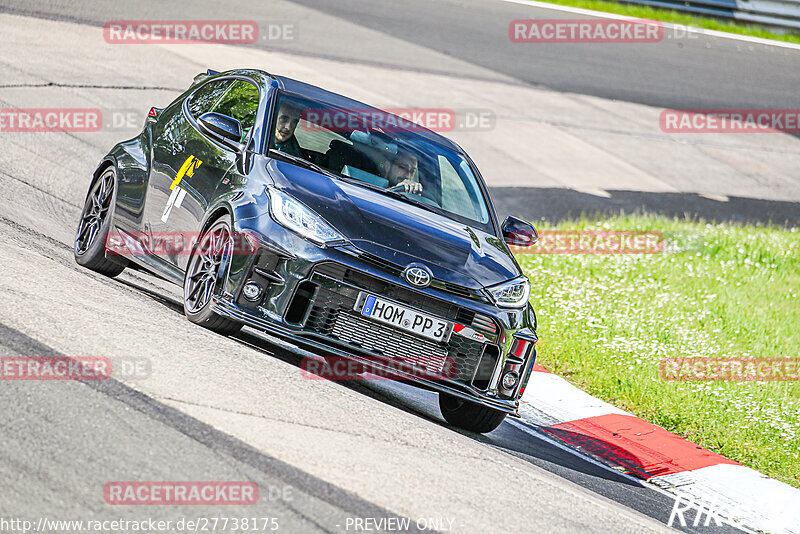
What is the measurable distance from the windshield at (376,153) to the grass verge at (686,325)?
2095mm

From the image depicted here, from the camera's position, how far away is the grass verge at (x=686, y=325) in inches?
327

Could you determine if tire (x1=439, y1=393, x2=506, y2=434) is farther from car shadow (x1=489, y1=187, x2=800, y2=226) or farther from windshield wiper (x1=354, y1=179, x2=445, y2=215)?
car shadow (x1=489, y1=187, x2=800, y2=226)

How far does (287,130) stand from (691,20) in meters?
18.4

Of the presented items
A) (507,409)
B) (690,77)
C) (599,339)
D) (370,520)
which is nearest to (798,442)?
(599,339)

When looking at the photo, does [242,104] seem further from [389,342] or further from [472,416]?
[472,416]

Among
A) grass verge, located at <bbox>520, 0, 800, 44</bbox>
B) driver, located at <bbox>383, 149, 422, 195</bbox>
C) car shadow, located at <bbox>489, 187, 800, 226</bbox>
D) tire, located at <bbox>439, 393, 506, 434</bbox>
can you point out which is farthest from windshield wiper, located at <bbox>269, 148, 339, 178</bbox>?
grass verge, located at <bbox>520, 0, 800, 44</bbox>

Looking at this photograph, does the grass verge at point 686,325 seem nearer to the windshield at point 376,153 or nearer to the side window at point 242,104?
the windshield at point 376,153

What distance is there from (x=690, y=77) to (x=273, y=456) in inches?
699

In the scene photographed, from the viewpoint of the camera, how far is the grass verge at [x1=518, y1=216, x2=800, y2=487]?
830 centimetres

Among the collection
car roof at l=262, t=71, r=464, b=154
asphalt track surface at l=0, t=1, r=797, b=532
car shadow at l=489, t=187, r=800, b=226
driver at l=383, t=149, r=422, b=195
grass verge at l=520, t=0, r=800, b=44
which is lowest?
asphalt track surface at l=0, t=1, r=797, b=532

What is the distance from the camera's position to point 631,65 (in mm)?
21266

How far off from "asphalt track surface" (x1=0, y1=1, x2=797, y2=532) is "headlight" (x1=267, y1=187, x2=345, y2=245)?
0.76 meters

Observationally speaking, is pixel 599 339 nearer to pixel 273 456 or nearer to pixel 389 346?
pixel 389 346

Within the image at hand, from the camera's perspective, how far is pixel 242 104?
7.54 meters
